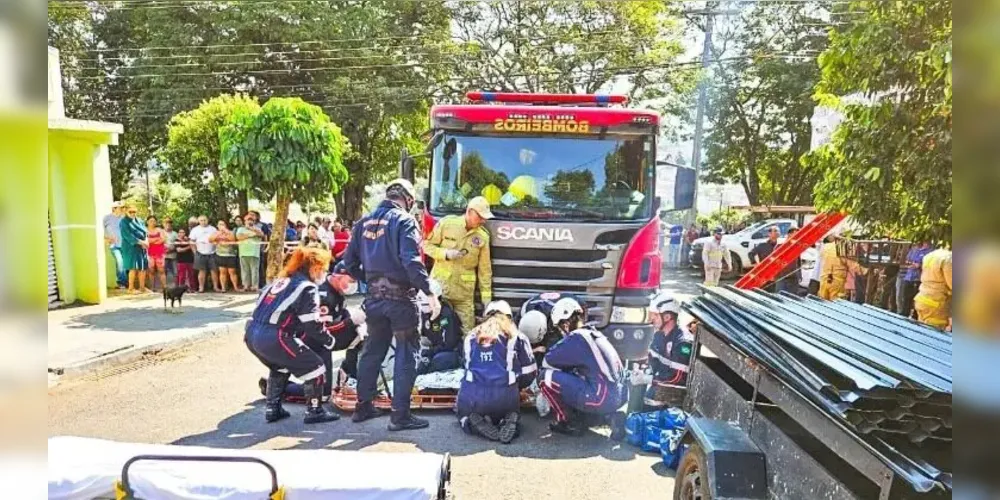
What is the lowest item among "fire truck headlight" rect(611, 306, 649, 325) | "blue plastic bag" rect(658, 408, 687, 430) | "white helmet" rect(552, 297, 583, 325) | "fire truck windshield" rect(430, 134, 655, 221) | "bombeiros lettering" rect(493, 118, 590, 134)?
"blue plastic bag" rect(658, 408, 687, 430)

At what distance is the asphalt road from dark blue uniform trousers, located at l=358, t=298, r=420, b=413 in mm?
326

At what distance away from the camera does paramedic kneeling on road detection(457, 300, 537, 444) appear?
5.20 m

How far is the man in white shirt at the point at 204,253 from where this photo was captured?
13.0m

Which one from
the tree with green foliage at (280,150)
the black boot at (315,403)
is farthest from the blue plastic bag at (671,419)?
the tree with green foliage at (280,150)

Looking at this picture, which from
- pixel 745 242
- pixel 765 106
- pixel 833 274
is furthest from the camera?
pixel 765 106

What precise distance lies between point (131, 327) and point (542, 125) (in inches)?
261

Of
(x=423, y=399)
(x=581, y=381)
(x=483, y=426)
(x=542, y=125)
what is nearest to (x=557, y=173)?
(x=542, y=125)

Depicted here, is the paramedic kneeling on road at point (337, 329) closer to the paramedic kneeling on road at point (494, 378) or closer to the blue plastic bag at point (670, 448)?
the paramedic kneeling on road at point (494, 378)

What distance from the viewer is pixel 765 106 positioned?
27.6 metres

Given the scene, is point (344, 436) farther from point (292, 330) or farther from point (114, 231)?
point (114, 231)

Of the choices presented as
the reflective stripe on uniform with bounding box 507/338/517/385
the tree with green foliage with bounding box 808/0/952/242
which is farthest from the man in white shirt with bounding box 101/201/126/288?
the tree with green foliage with bounding box 808/0/952/242

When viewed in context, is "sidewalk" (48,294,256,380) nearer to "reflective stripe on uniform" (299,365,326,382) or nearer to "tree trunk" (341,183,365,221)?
"reflective stripe on uniform" (299,365,326,382)
